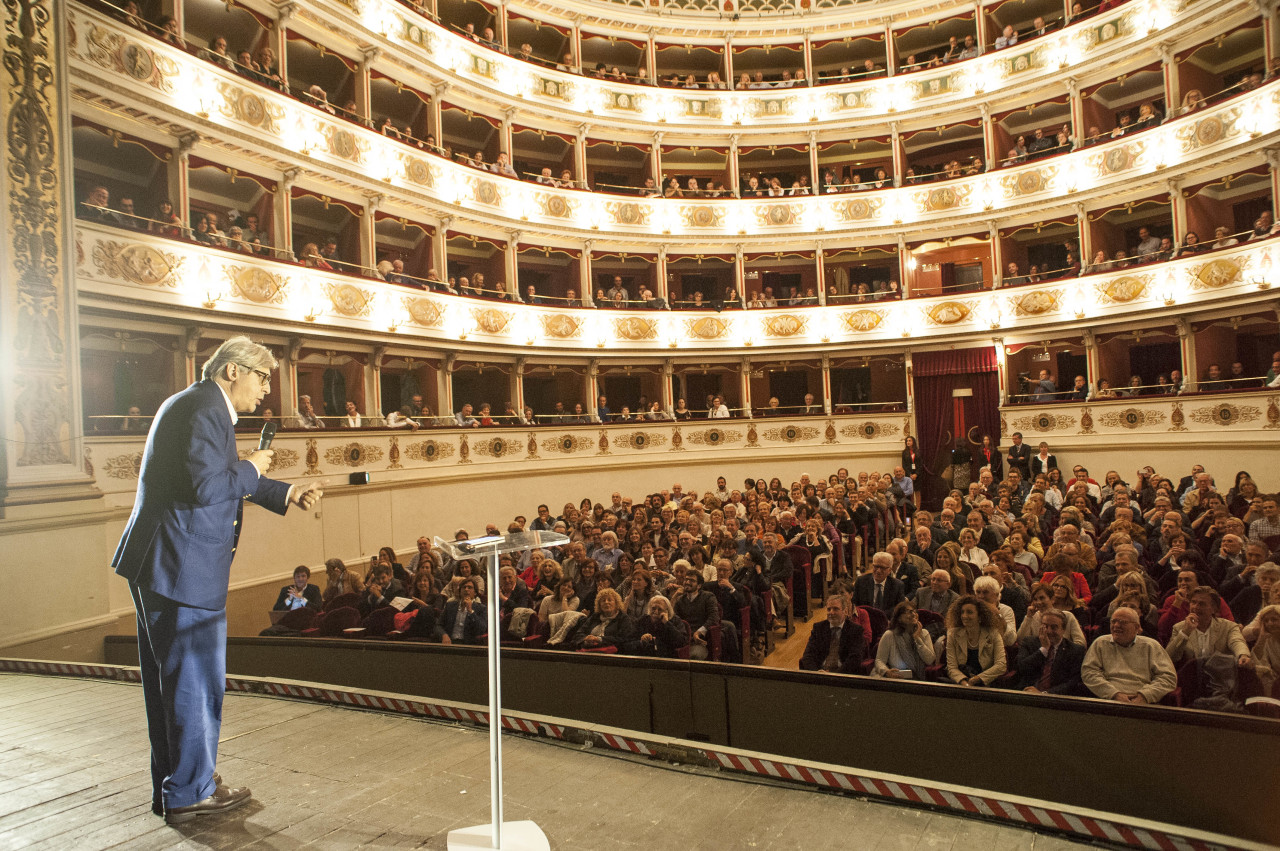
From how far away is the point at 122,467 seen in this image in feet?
31.1

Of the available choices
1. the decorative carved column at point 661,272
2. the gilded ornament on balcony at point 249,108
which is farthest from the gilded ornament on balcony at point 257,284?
the decorative carved column at point 661,272

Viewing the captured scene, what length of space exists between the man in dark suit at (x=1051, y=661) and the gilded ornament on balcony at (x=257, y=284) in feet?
38.3

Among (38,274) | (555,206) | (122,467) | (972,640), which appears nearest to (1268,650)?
(972,640)

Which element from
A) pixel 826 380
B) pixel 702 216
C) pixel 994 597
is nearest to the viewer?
pixel 994 597

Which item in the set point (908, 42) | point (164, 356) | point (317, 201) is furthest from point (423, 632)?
point (908, 42)

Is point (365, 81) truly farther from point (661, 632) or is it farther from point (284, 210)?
point (661, 632)

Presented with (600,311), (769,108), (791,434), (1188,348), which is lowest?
(791,434)

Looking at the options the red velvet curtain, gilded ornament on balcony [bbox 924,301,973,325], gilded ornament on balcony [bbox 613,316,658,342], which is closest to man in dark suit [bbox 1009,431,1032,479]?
the red velvet curtain

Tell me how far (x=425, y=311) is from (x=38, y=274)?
334 inches

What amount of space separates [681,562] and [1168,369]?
16.2 metres

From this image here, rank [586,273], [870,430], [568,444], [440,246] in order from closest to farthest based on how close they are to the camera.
Answer: [440,246]
[568,444]
[586,273]
[870,430]

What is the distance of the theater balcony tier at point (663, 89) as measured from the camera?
11346 mm

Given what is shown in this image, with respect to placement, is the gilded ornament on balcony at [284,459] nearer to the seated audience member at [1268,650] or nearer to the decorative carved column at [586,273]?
the decorative carved column at [586,273]

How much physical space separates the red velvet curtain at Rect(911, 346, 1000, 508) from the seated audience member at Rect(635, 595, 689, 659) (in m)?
14.5
